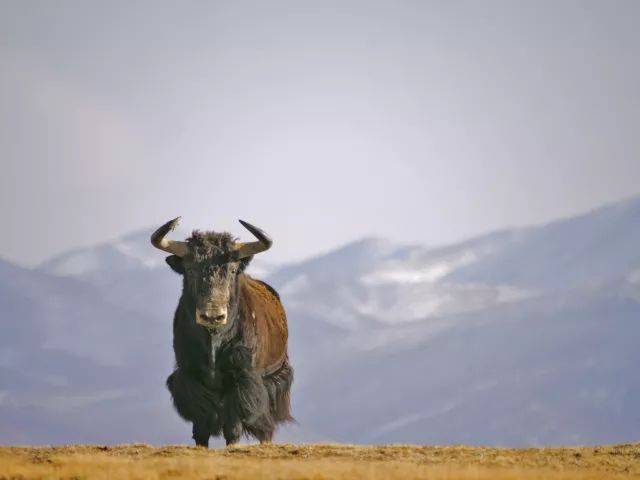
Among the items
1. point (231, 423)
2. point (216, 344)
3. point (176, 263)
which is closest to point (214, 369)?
point (216, 344)

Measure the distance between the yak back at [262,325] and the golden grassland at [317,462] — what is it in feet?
9.25

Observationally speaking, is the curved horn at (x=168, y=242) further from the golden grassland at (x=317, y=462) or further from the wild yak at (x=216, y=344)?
the golden grassland at (x=317, y=462)

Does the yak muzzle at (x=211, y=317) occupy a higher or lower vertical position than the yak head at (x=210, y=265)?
lower

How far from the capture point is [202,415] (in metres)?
21.6

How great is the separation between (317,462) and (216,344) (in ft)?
15.7

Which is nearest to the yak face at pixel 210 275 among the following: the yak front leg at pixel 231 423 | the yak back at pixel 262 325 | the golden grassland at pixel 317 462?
the yak back at pixel 262 325

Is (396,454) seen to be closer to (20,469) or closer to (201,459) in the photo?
(201,459)

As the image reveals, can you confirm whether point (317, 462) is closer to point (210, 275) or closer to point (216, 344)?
point (216, 344)

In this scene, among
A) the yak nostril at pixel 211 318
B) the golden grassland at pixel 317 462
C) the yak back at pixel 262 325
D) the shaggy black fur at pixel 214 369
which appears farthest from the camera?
the yak back at pixel 262 325

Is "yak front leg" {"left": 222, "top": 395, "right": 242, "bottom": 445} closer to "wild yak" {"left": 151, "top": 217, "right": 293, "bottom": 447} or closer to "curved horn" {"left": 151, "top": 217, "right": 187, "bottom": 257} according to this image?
"wild yak" {"left": 151, "top": 217, "right": 293, "bottom": 447}

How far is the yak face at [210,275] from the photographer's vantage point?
21062 millimetres

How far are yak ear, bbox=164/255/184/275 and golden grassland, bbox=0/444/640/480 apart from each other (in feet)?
12.3

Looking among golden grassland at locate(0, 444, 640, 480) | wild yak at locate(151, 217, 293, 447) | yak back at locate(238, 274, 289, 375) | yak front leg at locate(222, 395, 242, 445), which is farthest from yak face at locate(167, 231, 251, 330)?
golden grassland at locate(0, 444, 640, 480)

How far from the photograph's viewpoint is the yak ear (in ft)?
73.0
